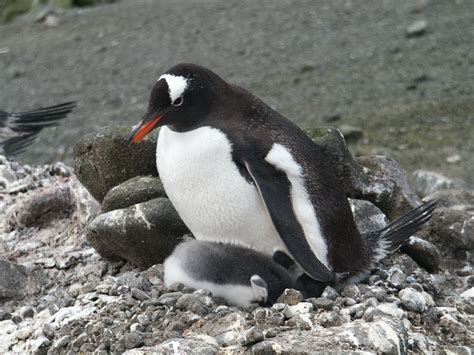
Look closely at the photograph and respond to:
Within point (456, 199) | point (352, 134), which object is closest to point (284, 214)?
point (456, 199)

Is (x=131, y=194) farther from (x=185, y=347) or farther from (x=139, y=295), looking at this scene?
(x=185, y=347)

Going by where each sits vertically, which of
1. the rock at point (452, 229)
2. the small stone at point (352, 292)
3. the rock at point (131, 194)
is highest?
the rock at point (131, 194)

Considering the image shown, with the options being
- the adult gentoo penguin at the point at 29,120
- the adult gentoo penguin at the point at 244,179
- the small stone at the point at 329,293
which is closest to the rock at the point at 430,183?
the adult gentoo penguin at the point at 29,120

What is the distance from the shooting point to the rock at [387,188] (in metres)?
3.40

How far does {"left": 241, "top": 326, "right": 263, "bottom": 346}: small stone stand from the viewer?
7.61 feet

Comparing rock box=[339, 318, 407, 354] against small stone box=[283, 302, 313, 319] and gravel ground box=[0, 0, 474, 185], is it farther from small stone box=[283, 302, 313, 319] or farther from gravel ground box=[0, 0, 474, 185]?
gravel ground box=[0, 0, 474, 185]

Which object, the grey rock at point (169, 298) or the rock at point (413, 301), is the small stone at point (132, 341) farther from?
the rock at point (413, 301)

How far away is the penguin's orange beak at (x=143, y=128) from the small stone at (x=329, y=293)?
68 centimetres

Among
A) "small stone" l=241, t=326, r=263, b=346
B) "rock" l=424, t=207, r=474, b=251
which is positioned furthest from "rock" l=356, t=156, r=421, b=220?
"small stone" l=241, t=326, r=263, b=346

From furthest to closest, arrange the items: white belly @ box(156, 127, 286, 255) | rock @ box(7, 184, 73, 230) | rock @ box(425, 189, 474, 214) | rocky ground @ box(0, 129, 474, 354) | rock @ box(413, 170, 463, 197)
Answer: rock @ box(413, 170, 463, 197)
rock @ box(425, 189, 474, 214)
rock @ box(7, 184, 73, 230)
white belly @ box(156, 127, 286, 255)
rocky ground @ box(0, 129, 474, 354)

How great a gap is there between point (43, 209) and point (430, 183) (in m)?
2.42

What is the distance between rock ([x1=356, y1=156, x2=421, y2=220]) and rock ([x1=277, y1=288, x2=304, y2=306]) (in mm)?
910

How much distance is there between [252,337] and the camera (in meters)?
2.32

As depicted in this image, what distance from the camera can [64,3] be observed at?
36.3ft
